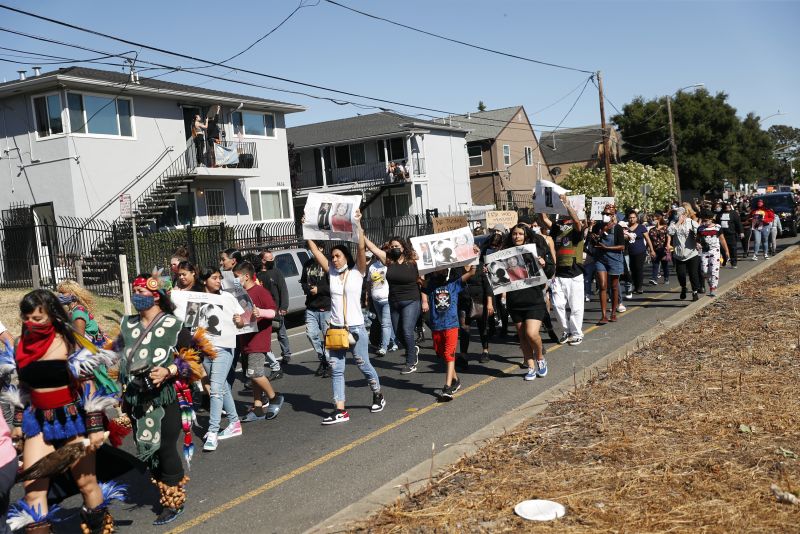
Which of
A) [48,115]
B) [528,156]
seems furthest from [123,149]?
[528,156]

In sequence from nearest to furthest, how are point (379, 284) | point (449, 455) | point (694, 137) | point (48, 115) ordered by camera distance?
point (449, 455)
point (379, 284)
point (48, 115)
point (694, 137)

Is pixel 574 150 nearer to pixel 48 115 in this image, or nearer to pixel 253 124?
pixel 253 124

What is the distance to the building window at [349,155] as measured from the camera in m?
46.2

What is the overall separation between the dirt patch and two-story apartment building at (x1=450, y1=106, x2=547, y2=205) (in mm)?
44954

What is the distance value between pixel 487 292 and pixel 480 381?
5.19ft

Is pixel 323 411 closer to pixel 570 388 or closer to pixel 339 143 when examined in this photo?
pixel 570 388

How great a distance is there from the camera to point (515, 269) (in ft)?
31.6

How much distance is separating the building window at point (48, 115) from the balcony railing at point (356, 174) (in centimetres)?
2125

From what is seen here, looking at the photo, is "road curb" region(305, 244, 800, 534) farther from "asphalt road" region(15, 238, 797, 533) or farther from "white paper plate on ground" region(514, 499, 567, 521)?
"white paper plate on ground" region(514, 499, 567, 521)

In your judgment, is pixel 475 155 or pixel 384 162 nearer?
pixel 384 162

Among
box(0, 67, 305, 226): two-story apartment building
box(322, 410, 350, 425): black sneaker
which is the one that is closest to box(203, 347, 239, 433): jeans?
box(322, 410, 350, 425): black sneaker

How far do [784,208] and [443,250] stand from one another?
29.2m

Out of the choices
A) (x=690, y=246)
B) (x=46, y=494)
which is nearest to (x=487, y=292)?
(x=690, y=246)

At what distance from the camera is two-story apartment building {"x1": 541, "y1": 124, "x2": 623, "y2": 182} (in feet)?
233
